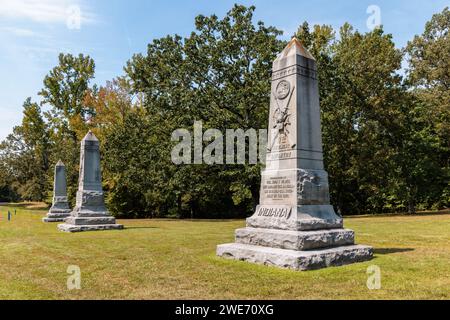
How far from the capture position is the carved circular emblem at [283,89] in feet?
28.0

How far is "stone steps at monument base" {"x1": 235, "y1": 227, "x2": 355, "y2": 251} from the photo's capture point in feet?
23.7

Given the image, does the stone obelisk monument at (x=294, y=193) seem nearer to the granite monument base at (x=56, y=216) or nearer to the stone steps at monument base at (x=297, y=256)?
the stone steps at monument base at (x=297, y=256)

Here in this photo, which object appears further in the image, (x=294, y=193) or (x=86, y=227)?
(x=86, y=227)

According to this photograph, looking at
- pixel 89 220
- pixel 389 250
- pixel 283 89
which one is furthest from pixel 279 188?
pixel 89 220

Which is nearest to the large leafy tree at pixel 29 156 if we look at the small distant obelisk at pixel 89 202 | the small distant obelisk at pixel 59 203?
the small distant obelisk at pixel 59 203

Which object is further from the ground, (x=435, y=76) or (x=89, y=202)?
(x=435, y=76)

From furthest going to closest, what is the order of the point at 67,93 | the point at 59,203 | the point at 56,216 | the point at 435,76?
the point at 67,93
the point at 435,76
the point at 59,203
the point at 56,216

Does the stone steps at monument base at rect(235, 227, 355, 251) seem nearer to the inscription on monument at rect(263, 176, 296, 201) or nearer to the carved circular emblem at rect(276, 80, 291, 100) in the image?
the inscription on monument at rect(263, 176, 296, 201)

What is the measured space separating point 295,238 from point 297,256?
1.52ft

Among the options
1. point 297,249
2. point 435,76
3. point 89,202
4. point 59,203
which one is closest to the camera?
point 297,249

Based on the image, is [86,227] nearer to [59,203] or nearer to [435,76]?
[59,203]

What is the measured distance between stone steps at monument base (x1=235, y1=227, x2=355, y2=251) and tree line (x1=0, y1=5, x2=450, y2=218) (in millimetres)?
14155

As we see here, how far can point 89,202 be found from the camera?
15852 mm

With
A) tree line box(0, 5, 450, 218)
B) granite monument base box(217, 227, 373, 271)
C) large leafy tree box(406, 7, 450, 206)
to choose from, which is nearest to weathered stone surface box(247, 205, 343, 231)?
granite monument base box(217, 227, 373, 271)
